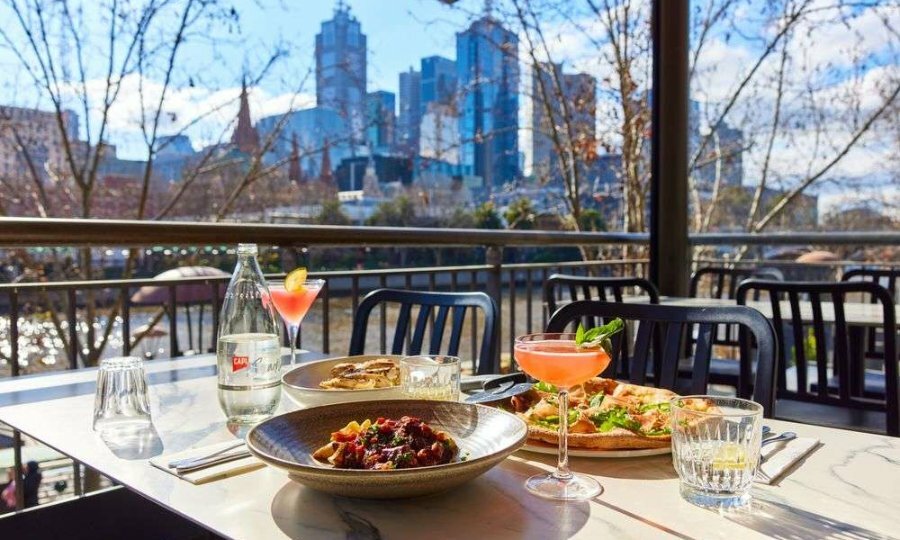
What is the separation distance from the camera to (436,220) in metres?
7.27

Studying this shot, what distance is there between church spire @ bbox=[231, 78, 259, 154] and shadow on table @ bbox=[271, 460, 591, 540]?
571 centimetres

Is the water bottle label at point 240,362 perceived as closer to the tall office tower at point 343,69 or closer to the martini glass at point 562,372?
the martini glass at point 562,372

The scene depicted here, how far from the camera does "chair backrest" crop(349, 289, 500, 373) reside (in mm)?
1846

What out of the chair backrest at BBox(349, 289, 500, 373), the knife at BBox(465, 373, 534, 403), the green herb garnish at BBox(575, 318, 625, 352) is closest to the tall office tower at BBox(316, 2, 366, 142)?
the chair backrest at BBox(349, 289, 500, 373)

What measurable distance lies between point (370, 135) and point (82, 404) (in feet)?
19.6

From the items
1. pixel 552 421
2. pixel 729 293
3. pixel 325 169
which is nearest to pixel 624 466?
pixel 552 421

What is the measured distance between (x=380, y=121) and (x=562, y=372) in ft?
21.1

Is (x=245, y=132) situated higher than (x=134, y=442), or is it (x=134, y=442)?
(x=245, y=132)

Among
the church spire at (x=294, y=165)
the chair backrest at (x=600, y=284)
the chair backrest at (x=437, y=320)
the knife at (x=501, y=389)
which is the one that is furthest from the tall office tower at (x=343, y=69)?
the knife at (x=501, y=389)

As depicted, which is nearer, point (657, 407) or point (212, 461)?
point (212, 461)

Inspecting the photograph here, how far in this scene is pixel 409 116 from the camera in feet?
24.0

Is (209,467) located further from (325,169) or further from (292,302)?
(325,169)

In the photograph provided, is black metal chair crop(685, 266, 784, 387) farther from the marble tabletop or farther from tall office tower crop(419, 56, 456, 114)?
tall office tower crop(419, 56, 456, 114)

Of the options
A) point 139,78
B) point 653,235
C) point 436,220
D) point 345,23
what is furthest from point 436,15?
point 653,235
